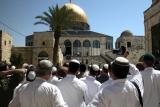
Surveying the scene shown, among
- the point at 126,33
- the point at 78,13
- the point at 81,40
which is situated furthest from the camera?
the point at 126,33

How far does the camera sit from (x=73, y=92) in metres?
6.02

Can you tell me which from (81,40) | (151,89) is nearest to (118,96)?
(151,89)

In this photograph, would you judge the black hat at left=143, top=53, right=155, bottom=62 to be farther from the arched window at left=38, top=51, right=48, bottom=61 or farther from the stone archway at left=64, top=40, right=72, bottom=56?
the stone archway at left=64, top=40, right=72, bottom=56

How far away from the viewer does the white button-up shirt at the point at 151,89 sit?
608cm

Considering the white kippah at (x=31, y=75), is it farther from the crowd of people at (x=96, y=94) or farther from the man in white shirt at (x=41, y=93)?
the man in white shirt at (x=41, y=93)

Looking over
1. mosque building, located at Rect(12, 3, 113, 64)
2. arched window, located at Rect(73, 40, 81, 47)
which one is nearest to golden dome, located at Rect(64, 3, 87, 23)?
mosque building, located at Rect(12, 3, 113, 64)

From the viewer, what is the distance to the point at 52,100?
4676 mm

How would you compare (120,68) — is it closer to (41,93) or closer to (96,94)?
(96,94)

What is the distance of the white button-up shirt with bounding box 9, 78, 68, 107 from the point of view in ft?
15.4

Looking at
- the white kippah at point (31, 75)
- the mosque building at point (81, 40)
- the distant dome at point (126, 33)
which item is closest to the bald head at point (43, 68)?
the white kippah at point (31, 75)

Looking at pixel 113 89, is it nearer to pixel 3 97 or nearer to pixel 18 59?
pixel 3 97

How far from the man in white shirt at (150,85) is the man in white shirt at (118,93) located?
69.3 inches

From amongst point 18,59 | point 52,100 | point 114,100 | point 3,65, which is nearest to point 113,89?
point 114,100

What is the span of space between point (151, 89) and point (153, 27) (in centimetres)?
3360
